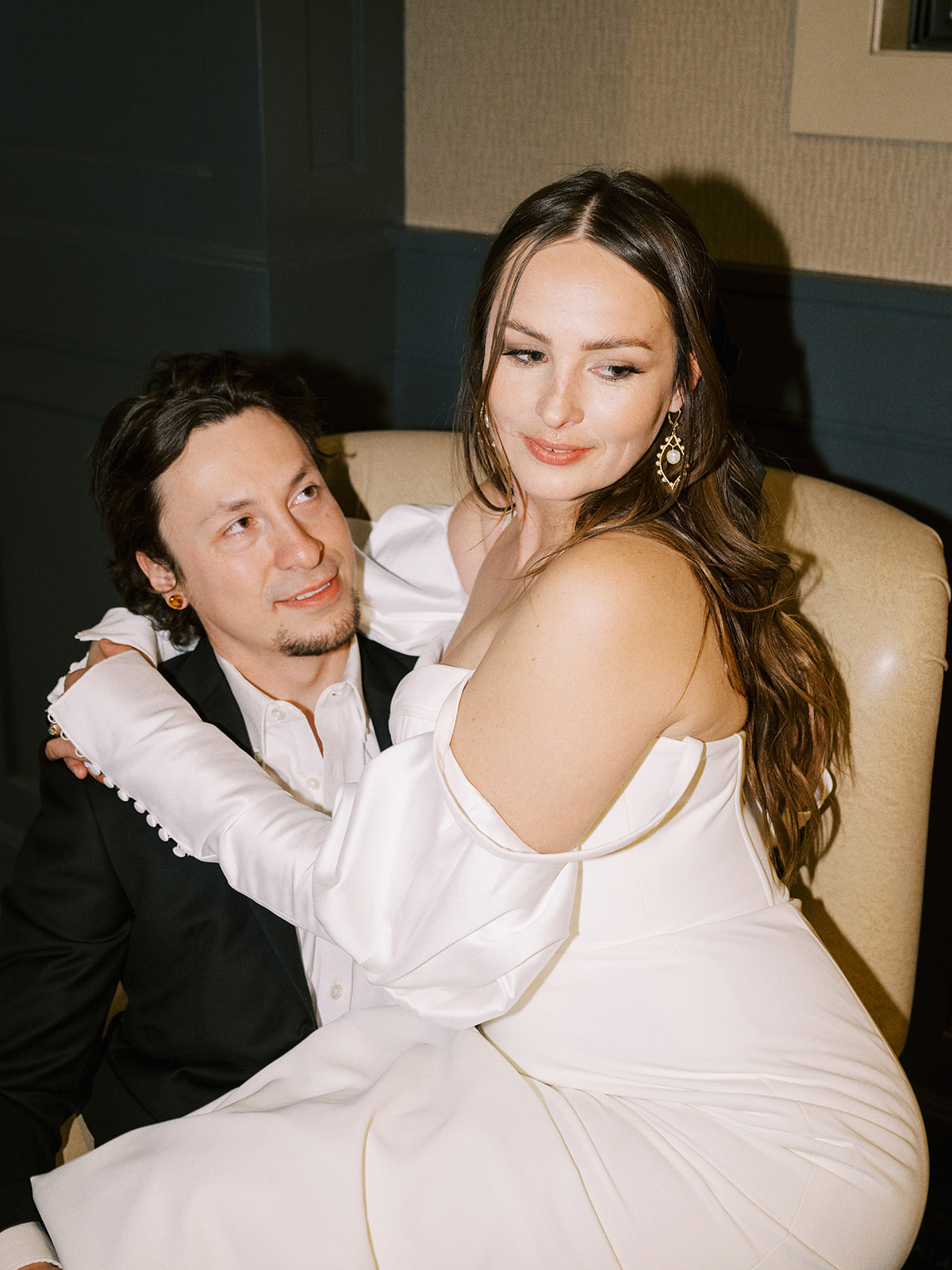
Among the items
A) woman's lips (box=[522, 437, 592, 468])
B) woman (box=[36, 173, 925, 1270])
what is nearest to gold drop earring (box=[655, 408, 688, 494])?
woman (box=[36, 173, 925, 1270])

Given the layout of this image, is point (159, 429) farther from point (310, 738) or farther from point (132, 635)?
point (310, 738)

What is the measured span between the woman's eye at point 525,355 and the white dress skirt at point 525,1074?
0.41 m

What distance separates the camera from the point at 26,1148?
1651 millimetres

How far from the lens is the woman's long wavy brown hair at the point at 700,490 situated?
1440 mm

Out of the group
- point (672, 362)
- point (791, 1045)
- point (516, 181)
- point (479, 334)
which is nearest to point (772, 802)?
point (791, 1045)

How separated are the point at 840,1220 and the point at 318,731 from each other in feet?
3.21

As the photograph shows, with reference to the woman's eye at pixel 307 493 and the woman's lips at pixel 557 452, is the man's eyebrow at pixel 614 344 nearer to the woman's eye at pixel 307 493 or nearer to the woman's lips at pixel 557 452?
the woman's lips at pixel 557 452

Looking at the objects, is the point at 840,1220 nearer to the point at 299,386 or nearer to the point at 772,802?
the point at 772,802

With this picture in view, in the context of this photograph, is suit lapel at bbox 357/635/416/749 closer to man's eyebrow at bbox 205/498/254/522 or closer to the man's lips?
the man's lips

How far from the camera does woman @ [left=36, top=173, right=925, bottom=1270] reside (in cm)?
135

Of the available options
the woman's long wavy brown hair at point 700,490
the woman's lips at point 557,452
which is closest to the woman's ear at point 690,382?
the woman's long wavy brown hair at point 700,490

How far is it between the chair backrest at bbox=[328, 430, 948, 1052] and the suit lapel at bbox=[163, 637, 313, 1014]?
2.57 ft

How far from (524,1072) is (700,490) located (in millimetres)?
768

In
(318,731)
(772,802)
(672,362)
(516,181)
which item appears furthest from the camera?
(516,181)
